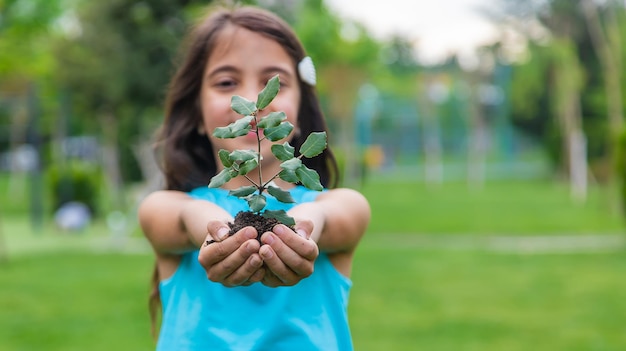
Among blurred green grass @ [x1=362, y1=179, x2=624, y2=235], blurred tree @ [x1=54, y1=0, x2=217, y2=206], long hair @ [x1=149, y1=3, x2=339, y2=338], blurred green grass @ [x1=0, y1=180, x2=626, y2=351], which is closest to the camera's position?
long hair @ [x1=149, y1=3, x2=339, y2=338]

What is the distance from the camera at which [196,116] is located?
2035mm

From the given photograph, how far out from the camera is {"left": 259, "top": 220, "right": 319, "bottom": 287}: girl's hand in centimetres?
132

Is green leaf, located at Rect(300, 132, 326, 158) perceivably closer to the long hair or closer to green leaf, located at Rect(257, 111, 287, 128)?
green leaf, located at Rect(257, 111, 287, 128)

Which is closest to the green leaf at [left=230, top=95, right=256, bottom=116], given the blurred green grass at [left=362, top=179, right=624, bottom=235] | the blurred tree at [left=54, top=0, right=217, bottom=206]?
the blurred tree at [left=54, top=0, right=217, bottom=206]

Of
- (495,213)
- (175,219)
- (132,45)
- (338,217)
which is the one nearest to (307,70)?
(338,217)

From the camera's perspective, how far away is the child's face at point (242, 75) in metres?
1.79

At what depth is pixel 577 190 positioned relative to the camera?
67.6 ft

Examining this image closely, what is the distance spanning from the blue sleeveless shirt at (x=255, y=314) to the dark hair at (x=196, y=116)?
26 cm

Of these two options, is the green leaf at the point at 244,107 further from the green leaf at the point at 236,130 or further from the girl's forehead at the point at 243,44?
the girl's forehead at the point at 243,44

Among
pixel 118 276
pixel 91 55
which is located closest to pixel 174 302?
pixel 118 276

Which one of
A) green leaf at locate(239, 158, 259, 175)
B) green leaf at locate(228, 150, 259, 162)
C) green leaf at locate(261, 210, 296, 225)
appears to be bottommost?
green leaf at locate(261, 210, 296, 225)

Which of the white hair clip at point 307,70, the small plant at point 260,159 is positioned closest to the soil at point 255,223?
the small plant at point 260,159

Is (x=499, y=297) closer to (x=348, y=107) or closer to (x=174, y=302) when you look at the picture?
(x=174, y=302)

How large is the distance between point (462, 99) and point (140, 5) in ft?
113
